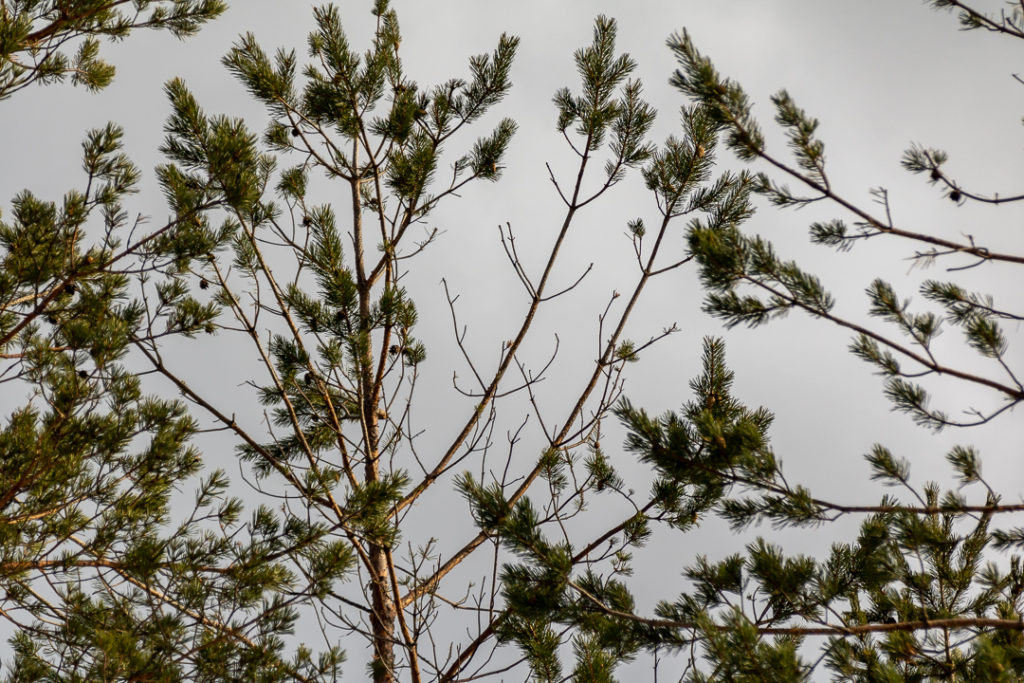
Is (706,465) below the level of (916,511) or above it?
above

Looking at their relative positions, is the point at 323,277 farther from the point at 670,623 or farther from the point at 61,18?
the point at 670,623

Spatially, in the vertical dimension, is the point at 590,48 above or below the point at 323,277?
above

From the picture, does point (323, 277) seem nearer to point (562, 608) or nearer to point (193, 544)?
point (193, 544)

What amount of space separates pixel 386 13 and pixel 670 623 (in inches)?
150

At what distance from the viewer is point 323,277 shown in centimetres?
416

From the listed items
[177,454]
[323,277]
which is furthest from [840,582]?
[177,454]

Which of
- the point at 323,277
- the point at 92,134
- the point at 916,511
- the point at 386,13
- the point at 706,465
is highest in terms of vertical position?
the point at 386,13

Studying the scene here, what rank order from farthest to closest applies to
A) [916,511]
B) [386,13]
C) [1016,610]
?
1. [386,13]
2. [1016,610]
3. [916,511]

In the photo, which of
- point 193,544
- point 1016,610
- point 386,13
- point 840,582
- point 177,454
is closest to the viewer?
point 840,582

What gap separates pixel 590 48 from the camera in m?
4.51

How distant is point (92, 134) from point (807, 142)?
10.7ft

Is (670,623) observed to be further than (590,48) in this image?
No

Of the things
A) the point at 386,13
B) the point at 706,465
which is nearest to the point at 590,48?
the point at 386,13

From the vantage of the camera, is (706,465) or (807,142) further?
(706,465)
